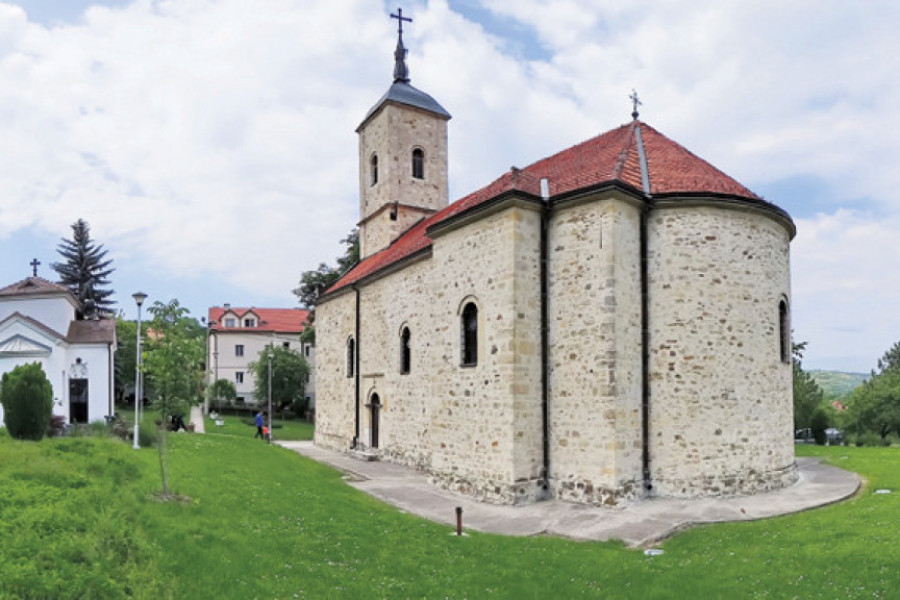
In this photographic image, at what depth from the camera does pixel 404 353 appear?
20422mm

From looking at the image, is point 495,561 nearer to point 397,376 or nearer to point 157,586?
point 157,586

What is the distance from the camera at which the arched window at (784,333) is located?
1527 cm

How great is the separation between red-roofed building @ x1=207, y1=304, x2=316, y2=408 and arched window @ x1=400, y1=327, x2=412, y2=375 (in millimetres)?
32220

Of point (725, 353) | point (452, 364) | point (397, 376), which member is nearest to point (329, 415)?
point (397, 376)

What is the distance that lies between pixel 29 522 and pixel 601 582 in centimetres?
717

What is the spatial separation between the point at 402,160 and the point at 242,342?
105 ft

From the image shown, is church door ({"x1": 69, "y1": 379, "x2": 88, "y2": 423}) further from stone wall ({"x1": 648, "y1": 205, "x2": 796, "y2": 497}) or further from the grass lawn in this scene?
stone wall ({"x1": 648, "y1": 205, "x2": 796, "y2": 497})

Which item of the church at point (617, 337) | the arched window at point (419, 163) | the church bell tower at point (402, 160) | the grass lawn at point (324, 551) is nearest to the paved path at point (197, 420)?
Result: the church bell tower at point (402, 160)

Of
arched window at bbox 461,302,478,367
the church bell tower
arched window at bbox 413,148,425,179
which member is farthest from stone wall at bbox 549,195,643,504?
arched window at bbox 413,148,425,179

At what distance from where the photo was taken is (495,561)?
9.12 metres

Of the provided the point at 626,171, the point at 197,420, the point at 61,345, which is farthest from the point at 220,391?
the point at 626,171

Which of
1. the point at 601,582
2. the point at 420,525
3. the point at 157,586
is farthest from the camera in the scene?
the point at 420,525

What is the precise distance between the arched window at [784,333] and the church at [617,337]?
53 millimetres

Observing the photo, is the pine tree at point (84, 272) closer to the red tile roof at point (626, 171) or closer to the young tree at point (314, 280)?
the young tree at point (314, 280)
